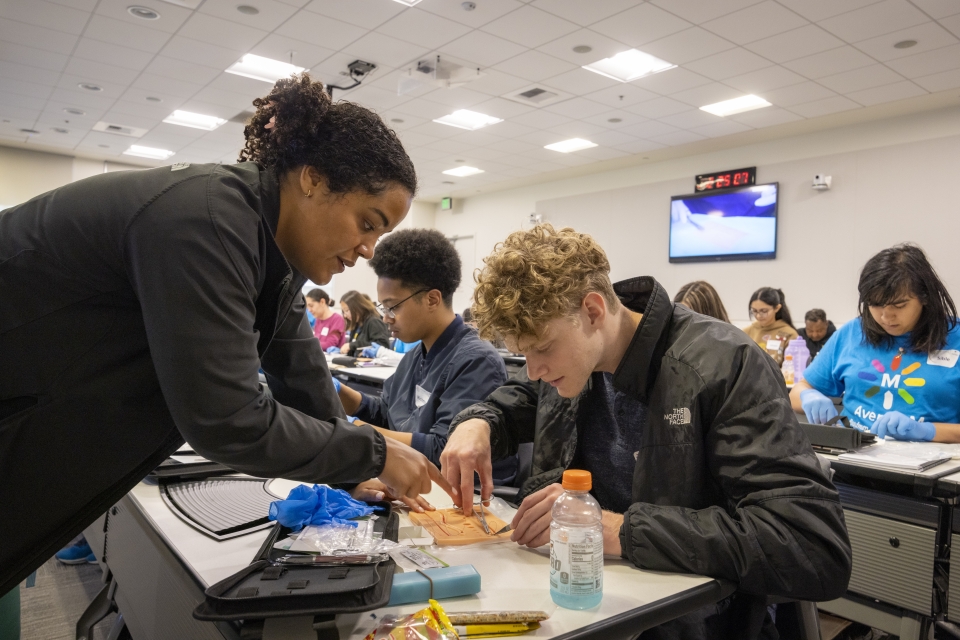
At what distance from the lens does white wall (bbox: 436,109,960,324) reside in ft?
20.3

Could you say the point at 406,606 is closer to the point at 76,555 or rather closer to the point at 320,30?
the point at 76,555

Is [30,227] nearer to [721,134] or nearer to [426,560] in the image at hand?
[426,560]

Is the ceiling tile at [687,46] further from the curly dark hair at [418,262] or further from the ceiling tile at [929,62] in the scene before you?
the curly dark hair at [418,262]

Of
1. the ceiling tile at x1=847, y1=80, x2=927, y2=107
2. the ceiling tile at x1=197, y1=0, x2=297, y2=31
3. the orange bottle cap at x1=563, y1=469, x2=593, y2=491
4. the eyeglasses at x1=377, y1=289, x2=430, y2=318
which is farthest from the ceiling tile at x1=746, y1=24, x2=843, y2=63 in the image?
the orange bottle cap at x1=563, y1=469, x2=593, y2=491

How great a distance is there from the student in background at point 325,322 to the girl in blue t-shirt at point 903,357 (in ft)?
17.2

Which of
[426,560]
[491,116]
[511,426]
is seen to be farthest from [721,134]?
[426,560]

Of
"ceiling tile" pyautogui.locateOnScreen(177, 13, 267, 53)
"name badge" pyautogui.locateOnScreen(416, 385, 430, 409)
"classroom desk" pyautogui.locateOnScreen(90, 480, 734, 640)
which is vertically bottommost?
"classroom desk" pyautogui.locateOnScreen(90, 480, 734, 640)

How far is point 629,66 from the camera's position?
540cm

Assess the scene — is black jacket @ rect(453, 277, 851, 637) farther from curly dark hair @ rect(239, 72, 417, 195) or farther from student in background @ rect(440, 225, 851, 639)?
curly dark hair @ rect(239, 72, 417, 195)

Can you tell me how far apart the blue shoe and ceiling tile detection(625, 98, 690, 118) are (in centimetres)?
560

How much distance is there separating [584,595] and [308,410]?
0.72m

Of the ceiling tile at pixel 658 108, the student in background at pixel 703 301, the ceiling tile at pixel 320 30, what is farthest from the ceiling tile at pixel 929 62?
the ceiling tile at pixel 320 30

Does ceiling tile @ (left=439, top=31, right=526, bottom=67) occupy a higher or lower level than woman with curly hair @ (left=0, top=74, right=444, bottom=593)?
higher

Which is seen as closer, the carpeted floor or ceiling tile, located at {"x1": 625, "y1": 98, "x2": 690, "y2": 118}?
the carpeted floor
